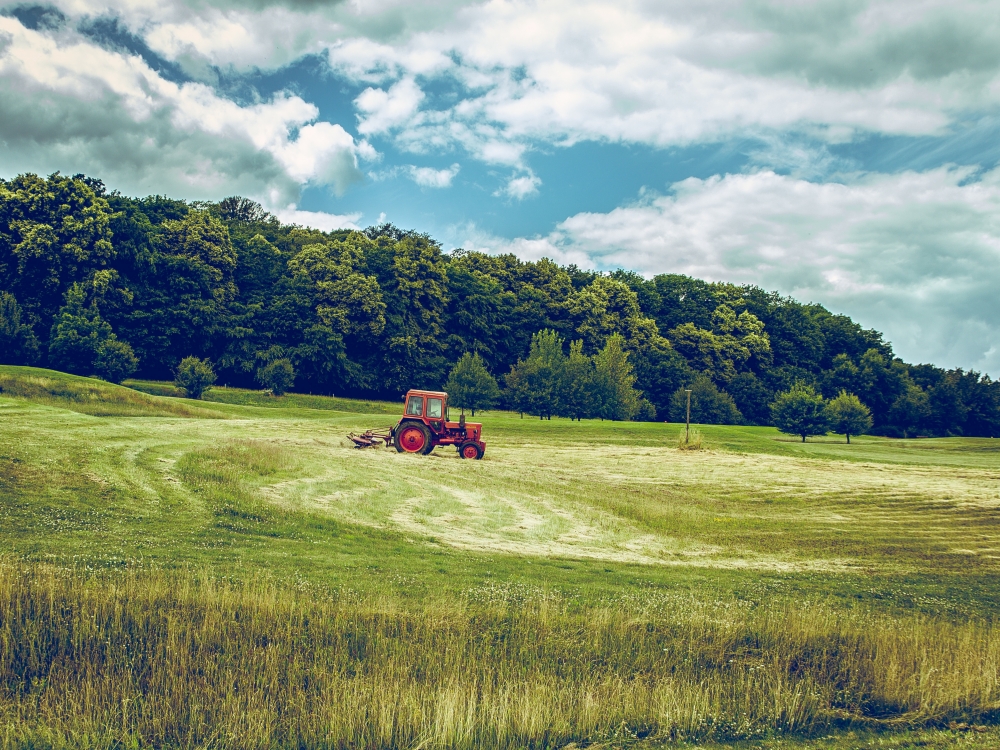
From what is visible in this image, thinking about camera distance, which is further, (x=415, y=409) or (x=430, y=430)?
(x=415, y=409)

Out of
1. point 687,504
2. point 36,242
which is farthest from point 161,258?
point 687,504

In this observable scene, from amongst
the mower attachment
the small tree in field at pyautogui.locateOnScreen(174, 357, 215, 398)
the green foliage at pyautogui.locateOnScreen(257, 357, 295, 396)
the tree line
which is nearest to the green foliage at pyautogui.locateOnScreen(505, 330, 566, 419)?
the tree line

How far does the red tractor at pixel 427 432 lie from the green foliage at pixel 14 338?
138 ft

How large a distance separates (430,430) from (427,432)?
0.17 metres

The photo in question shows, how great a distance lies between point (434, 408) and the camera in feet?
104

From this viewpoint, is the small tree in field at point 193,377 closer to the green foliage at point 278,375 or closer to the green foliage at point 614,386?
the green foliage at point 278,375

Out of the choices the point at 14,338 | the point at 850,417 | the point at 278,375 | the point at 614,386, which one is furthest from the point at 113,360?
the point at 850,417

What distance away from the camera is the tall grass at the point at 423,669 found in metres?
6.73

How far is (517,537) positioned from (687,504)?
9809mm

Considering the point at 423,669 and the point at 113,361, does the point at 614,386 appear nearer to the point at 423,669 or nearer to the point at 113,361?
the point at 113,361

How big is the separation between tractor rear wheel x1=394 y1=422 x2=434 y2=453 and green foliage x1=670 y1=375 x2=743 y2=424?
2398 inches

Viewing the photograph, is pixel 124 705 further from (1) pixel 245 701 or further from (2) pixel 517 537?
(2) pixel 517 537

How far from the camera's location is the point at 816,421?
64000 millimetres

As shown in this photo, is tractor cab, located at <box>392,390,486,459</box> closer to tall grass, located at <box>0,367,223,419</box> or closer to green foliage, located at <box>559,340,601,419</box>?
tall grass, located at <box>0,367,223,419</box>
